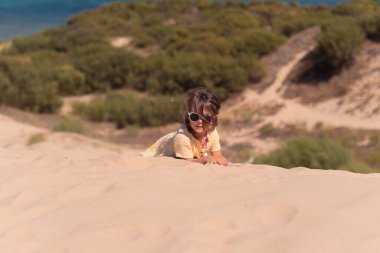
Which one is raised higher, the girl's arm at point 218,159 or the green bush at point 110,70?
the green bush at point 110,70

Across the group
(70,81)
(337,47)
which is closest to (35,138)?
(337,47)

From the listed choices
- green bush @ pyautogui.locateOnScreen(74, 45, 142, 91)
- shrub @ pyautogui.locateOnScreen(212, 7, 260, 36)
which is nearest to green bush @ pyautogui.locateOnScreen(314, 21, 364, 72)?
green bush @ pyautogui.locateOnScreen(74, 45, 142, 91)

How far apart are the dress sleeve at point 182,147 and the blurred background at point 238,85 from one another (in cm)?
588

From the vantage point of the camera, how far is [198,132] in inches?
212

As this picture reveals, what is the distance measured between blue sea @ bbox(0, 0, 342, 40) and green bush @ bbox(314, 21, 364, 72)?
25.7m

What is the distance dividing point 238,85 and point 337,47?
12.7ft

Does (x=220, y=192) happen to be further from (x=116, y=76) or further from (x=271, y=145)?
(x=116, y=76)

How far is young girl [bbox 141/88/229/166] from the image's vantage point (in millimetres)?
5289

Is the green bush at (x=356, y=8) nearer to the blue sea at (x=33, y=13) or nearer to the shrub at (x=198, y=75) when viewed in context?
the shrub at (x=198, y=75)

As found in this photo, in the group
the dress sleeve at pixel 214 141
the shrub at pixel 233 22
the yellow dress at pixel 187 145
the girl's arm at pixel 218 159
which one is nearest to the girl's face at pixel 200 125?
the yellow dress at pixel 187 145

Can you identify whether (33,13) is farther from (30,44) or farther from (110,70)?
(110,70)

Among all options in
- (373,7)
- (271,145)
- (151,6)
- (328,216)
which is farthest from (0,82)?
(151,6)

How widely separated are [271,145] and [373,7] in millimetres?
19437

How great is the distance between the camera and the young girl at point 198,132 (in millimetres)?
5289
